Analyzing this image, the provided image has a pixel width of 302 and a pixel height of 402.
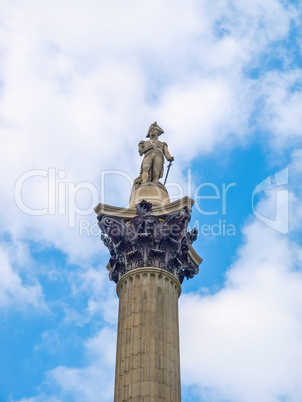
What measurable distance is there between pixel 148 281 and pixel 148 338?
8.87 ft

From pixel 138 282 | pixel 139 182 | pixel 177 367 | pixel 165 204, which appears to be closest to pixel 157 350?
pixel 177 367

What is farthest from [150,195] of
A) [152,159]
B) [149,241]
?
[149,241]

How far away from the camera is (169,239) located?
28078 millimetres

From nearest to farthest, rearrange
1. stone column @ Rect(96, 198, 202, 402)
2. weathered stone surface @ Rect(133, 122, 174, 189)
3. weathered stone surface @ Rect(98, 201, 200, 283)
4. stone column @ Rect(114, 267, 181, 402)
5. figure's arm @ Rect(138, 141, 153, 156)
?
1. stone column @ Rect(114, 267, 181, 402)
2. stone column @ Rect(96, 198, 202, 402)
3. weathered stone surface @ Rect(98, 201, 200, 283)
4. weathered stone surface @ Rect(133, 122, 174, 189)
5. figure's arm @ Rect(138, 141, 153, 156)

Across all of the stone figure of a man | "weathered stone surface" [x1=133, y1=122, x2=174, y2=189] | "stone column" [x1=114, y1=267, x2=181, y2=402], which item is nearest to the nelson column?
"stone column" [x1=114, y1=267, x2=181, y2=402]

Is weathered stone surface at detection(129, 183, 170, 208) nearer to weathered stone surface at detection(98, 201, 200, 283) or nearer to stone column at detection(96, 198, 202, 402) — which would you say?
stone column at detection(96, 198, 202, 402)

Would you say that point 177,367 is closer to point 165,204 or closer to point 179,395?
point 179,395

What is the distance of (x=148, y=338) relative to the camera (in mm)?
25172

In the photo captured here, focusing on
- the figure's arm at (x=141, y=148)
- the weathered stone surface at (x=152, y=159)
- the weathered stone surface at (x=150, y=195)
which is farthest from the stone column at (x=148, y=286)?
the figure's arm at (x=141, y=148)

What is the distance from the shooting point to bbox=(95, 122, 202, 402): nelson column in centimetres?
2427

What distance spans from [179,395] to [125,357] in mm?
2437

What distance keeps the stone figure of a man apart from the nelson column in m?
0.98

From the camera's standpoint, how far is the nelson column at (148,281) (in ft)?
79.6

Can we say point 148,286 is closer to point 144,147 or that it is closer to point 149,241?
point 149,241
